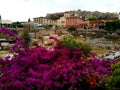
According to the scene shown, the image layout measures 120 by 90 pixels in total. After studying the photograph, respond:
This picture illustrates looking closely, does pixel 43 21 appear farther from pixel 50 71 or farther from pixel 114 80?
pixel 114 80

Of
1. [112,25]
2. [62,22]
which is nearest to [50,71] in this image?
[112,25]

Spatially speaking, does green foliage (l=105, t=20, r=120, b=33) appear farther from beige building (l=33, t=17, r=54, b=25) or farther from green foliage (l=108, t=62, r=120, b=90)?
green foliage (l=108, t=62, r=120, b=90)

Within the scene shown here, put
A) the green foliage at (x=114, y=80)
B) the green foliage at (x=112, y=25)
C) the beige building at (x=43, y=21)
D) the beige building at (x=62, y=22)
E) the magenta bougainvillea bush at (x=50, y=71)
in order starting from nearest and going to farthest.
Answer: the green foliage at (x=114, y=80), the magenta bougainvillea bush at (x=50, y=71), the green foliage at (x=112, y=25), the beige building at (x=62, y=22), the beige building at (x=43, y=21)

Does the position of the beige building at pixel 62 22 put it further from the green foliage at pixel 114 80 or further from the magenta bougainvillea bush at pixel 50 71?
the green foliage at pixel 114 80

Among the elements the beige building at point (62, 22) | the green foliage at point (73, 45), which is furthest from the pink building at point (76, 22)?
the green foliage at point (73, 45)

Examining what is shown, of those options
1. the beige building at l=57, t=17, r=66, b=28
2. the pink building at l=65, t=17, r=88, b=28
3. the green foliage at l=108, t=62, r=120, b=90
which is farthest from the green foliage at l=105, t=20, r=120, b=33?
the green foliage at l=108, t=62, r=120, b=90

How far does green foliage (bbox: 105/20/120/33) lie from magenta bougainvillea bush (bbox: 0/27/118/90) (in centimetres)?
8075

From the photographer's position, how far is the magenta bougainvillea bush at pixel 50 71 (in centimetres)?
1392

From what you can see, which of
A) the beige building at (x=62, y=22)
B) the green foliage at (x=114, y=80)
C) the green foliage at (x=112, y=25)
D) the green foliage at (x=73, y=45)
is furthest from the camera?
the beige building at (x=62, y=22)

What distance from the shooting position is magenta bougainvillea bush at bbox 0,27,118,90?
13922 mm

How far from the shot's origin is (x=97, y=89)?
14.8 metres

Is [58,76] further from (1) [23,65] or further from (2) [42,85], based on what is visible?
(1) [23,65]

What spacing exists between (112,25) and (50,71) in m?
83.2

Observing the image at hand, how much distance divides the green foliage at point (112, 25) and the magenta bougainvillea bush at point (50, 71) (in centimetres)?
8075
